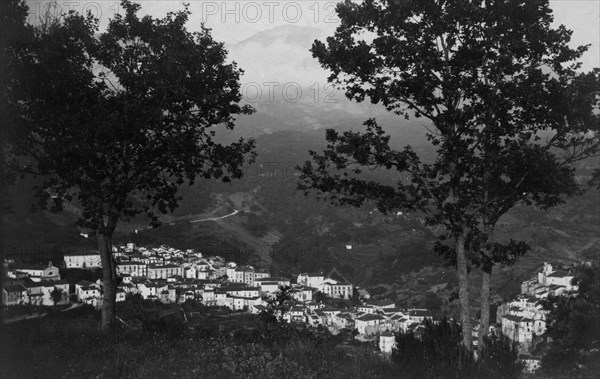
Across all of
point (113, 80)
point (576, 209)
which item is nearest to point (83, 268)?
point (113, 80)

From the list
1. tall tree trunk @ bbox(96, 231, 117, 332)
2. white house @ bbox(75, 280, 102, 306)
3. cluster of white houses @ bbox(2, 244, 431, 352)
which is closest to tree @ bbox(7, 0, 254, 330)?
tall tree trunk @ bbox(96, 231, 117, 332)

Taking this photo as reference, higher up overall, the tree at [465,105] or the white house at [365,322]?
the tree at [465,105]

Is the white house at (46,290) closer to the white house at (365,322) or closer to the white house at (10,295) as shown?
the white house at (10,295)

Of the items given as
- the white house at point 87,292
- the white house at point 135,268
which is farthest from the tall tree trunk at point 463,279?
the white house at point 135,268

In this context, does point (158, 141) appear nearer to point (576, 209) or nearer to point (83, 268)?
point (83, 268)

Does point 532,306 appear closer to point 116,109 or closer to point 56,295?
point 56,295

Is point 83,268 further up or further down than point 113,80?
further down
